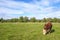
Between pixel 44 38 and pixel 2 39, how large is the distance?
5.12 meters

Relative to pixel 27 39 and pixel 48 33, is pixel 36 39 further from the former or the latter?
pixel 48 33

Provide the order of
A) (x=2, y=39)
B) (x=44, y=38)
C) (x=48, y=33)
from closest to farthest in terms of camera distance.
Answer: (x=2, y=39), (x=44, y=38), (x=48, y=33)

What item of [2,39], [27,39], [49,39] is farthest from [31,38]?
[2,39]

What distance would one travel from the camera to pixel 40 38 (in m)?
17.6

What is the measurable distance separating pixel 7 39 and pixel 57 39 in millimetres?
6121

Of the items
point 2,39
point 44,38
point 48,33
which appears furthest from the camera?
point 48,33

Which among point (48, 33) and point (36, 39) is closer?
point (36, 39)

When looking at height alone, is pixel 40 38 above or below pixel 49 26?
below

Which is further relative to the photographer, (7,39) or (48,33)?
(48,33)

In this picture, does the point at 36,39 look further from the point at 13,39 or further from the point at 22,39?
the point at 13,39

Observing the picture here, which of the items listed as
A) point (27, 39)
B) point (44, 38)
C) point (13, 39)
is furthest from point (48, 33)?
point (13, 39)

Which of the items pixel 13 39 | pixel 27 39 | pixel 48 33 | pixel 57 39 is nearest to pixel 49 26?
pixel 48 33

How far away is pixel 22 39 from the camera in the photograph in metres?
17.0

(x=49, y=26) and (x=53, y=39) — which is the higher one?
(x=49, y=26)
